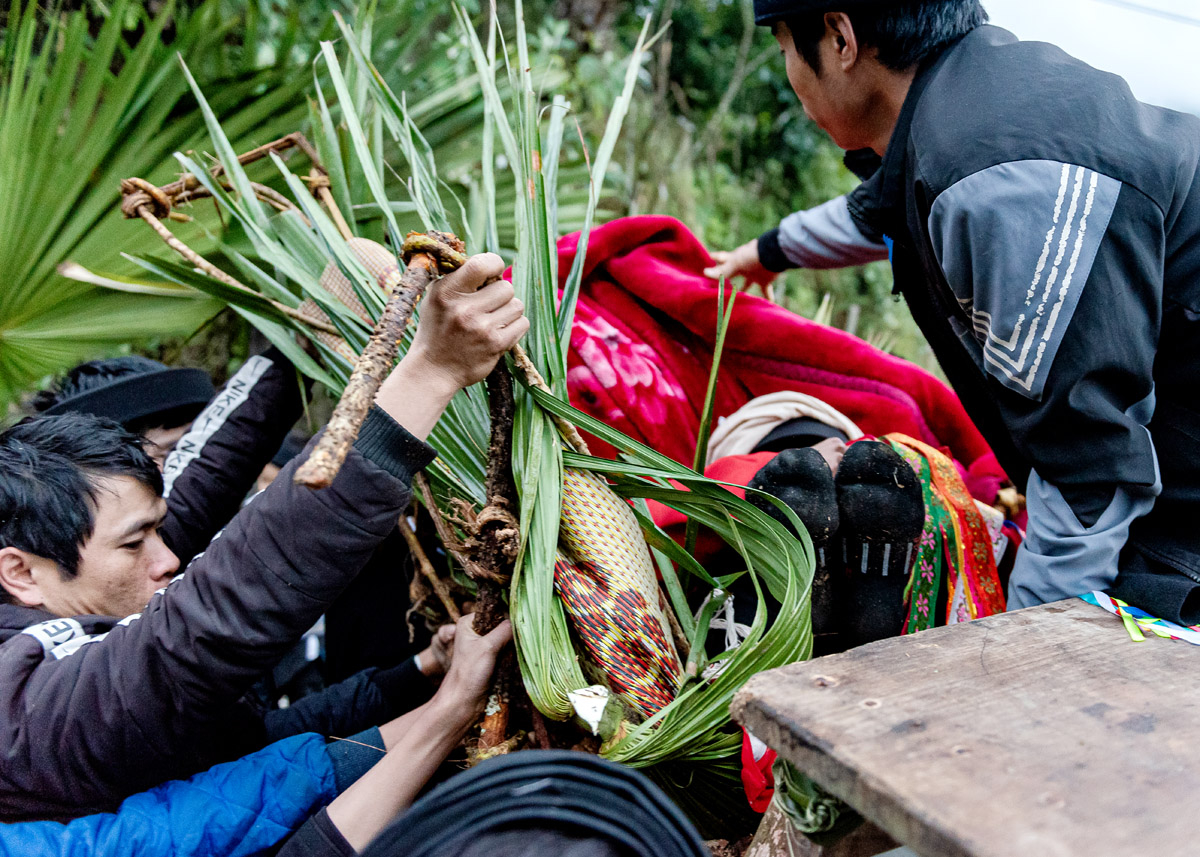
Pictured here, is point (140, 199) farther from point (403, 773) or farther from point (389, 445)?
point (403, 773)

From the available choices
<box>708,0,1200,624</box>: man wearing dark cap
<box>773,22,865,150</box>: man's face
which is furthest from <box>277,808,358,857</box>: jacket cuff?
<box>773,22,865,150</box>: man's face

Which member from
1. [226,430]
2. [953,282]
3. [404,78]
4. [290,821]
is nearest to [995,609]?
[953,282]

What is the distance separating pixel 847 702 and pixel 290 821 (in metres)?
0.79

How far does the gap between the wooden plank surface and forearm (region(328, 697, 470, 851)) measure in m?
0.51

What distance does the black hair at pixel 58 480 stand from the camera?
1.15m

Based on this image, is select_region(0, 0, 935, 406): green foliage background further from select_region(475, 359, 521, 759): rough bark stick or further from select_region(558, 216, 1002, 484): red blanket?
select_region(475, 359, 521, 759): rough bark stick

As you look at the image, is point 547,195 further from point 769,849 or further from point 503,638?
point 769,849

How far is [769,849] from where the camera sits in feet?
2.85

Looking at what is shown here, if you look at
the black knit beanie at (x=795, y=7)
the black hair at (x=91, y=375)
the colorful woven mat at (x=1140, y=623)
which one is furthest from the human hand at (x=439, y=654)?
the black knit beanie at (x=795, y=7)

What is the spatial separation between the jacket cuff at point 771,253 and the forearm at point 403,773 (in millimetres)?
1096

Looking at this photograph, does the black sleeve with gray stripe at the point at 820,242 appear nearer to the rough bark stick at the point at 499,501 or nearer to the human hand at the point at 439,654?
the rough bark stick at the point at 499,501

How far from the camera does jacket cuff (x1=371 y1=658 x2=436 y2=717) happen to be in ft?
4.99

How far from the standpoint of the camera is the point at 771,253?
1745mm

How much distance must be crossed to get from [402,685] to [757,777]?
80 centimetres
